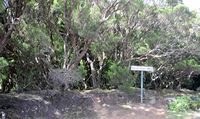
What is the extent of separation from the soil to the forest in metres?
0.68

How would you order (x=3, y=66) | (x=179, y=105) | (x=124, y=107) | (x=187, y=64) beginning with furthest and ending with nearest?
(x=187, y=64), (x=179, y=105), (x=124, y=107), (x=3, y=66)

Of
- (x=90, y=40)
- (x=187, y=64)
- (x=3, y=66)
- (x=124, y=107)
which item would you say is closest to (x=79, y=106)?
(x=124, y=107)

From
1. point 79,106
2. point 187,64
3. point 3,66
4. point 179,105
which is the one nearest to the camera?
A: point 3,66

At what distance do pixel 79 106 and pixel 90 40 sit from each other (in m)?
2.37

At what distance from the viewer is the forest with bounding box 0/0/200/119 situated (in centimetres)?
1187

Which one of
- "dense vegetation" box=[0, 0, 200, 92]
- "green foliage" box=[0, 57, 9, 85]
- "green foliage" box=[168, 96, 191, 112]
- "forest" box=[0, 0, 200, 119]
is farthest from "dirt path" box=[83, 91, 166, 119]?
"green foliage" box=[0, 57, 9, 85]

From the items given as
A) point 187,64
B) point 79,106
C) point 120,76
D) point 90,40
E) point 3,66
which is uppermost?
point 90,40

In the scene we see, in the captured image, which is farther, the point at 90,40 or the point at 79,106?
the point at 90,40

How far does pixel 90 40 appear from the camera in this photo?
488 inches

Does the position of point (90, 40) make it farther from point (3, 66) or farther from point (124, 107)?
point (3, 66)

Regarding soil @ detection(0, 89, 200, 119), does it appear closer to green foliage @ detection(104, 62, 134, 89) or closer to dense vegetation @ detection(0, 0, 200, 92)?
green foliage @ detection(104, 62, 134, 89)

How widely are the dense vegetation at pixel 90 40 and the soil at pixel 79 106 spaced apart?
0.71m

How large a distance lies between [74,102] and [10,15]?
3721 mm

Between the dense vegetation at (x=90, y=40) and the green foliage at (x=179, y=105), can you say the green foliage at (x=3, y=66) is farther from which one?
the green foliage at (x=179, y=105)
